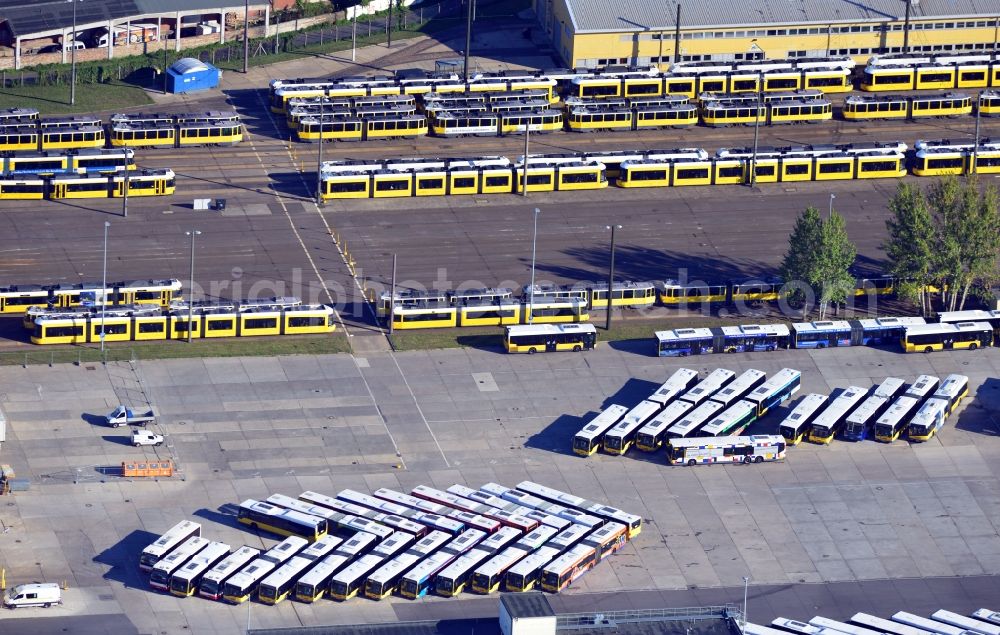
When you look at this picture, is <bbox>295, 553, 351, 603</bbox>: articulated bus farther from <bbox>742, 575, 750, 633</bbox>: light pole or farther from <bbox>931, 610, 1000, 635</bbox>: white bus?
<bbox>931, 610, 1000, 635</bbox>: white bus

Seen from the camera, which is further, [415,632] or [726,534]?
[726,534]

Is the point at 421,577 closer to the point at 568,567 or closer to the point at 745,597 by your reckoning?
the point at 568,567

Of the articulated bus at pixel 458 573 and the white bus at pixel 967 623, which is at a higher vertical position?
the articulated bus at pixel 458 573

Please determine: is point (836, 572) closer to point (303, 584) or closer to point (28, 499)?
point (303, 584)

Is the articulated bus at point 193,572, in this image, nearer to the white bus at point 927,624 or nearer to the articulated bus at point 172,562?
the articulated bus at point 172,562

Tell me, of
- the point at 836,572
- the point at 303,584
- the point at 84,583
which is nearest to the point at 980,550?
the point at 836,572

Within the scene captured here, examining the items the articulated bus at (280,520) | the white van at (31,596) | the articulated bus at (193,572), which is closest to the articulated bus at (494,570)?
the articulated bus at (280,520)

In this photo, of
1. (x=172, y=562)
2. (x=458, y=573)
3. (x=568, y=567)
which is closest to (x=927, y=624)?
(x=568, y=567)
